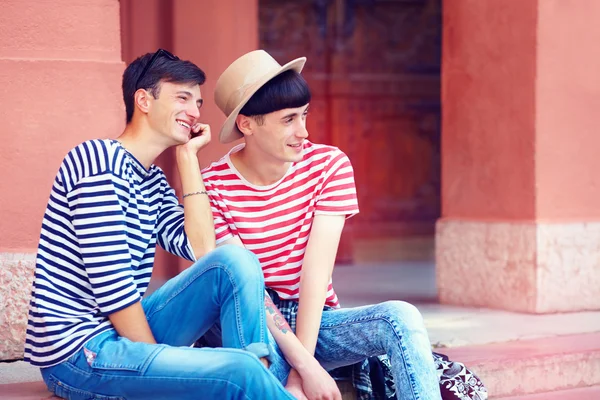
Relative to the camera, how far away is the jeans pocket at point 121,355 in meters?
3.10

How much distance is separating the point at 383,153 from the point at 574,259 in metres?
5.02

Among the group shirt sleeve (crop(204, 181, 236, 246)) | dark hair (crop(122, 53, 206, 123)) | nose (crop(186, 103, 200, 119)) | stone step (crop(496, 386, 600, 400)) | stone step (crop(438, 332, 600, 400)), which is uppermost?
dark hair (crop(122, 53, 206, 123))

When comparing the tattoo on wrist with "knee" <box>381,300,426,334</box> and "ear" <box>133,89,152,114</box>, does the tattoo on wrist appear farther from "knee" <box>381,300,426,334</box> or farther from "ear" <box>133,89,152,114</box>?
"ear" <box>133,89,152,114</box>

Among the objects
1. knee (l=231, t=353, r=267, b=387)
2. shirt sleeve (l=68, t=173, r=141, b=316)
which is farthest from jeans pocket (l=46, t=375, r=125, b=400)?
knee (l=231, t=353, r=267, b=387)

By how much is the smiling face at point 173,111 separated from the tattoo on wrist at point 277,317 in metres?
0.60

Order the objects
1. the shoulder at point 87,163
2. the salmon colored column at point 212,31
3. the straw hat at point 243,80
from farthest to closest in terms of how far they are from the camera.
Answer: the salmon colored column at point 212,31
the straw hat at point 243,80
the shoulder at point 87,163

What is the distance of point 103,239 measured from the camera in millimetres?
3125

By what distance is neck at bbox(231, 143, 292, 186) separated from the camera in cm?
368

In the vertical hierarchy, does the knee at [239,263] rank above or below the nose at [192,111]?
below

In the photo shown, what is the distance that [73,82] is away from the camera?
4312 millimetres

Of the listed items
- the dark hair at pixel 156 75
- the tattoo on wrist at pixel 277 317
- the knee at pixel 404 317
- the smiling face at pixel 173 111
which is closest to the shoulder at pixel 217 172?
the smiling face at pixel 173 111

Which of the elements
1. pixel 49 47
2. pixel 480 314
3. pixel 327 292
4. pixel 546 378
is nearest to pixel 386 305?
pixel 327 292

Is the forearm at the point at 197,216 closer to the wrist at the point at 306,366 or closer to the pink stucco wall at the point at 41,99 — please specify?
the wrist at the point at 306,366

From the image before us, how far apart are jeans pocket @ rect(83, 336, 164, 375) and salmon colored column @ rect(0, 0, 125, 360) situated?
1118 millimetres
